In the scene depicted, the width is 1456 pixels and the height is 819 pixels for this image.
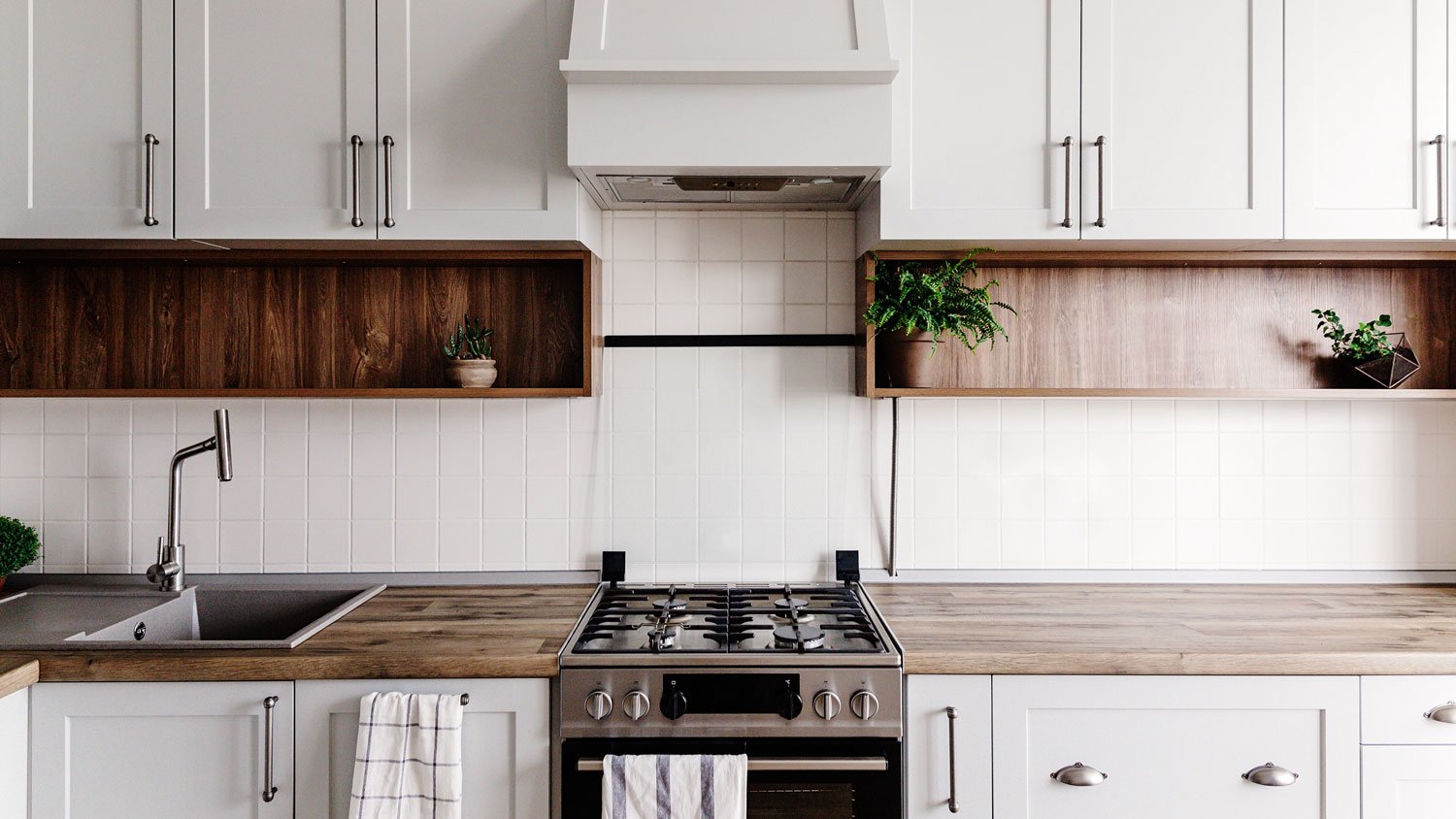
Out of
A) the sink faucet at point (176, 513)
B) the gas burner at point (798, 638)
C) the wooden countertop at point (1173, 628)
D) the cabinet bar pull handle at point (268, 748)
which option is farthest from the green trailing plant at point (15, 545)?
the wooden countertop at point (1173, 628)

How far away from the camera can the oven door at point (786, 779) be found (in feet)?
5.24

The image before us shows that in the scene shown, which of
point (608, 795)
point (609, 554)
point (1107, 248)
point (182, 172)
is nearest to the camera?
point (608, 795)

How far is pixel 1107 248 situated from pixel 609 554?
1.42 meters

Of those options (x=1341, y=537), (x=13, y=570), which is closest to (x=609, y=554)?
(x=13, y=570)

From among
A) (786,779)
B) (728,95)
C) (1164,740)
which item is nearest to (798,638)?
(786,779)

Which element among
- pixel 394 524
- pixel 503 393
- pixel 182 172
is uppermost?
pixel 182 172

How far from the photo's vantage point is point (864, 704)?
5.25ft

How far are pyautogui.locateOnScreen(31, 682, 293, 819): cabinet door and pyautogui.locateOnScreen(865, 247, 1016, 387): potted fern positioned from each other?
1455 mm

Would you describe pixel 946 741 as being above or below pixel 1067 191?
below

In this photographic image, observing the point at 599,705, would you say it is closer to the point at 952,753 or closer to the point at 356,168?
the point at 952,753

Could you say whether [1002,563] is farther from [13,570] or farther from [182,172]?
[13,570]

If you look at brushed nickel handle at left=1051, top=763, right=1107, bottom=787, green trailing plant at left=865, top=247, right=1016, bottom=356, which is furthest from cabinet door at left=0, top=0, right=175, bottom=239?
brushed nickel handle at left=1051, top=763, right=1107, bottom=787

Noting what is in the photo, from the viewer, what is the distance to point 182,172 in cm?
185

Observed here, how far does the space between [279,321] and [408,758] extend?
3.93 ft
